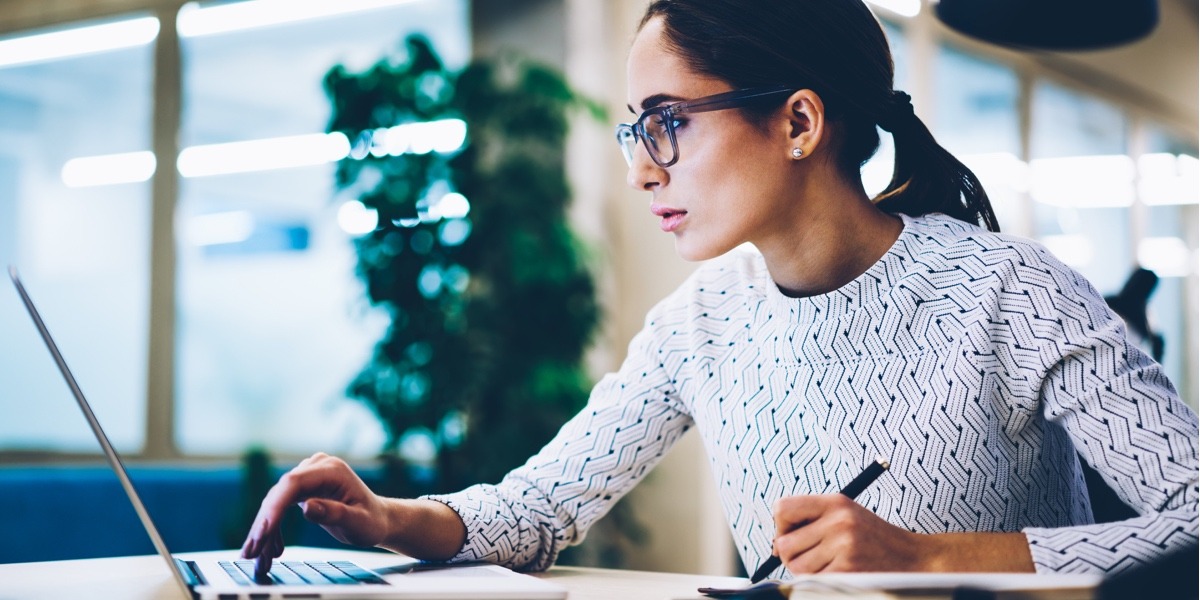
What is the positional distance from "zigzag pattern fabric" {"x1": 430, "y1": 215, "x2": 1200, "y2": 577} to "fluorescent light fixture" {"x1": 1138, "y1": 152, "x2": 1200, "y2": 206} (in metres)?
6.01

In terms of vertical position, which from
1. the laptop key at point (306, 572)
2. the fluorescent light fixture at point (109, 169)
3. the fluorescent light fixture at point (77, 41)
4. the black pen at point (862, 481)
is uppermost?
the fluorescent light fixture at point (77, 41)

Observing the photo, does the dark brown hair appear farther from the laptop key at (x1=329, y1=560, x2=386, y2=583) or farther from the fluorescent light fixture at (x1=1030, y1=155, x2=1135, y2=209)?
the fluorescent light fixture at (x1=1030, y1=155, x2=1135, y2=209)

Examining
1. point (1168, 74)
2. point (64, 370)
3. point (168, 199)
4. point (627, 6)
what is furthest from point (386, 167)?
point (1168, 74)

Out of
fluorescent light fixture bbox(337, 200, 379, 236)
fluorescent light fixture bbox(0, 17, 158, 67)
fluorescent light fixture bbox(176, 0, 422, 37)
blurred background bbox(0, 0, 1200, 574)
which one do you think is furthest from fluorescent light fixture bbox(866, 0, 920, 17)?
fluorescent light fixture bbox(0, 17, 158, 67)

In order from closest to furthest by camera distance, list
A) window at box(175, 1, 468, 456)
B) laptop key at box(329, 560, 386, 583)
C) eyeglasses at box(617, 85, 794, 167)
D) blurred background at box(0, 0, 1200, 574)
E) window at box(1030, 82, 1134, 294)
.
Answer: laptop key at box(329, 560, 386, 583) < eyeglasses at box(617, 85, 794, 167) < blurred background at box(0, 0, 1200, 574) < window at box(175, 1, 468, 456) < window at box(1030, 82, 1134, 294)

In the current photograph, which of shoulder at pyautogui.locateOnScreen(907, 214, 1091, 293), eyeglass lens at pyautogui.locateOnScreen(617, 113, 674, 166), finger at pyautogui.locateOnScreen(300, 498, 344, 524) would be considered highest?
eyeglass lens at pyautogui.locateOnScreen(617, 113, 674, 166)

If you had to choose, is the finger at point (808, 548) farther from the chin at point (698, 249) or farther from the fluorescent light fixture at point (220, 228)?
the fluorescent light fixture at point (220, 228)

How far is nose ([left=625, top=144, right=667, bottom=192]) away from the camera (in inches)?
46.9

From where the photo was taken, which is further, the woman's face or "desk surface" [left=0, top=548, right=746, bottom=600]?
the woman's face

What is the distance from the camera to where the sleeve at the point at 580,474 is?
118cm

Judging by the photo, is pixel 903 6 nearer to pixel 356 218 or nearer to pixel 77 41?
pixel 356 218

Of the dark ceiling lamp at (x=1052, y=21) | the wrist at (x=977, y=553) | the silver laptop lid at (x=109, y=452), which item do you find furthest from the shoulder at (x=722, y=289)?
the silver laptop lid at (x=109, y=452)

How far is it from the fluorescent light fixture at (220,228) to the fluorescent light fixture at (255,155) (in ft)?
0.57

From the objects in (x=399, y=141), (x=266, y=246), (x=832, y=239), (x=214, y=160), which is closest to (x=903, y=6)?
(x=399, y=141)
